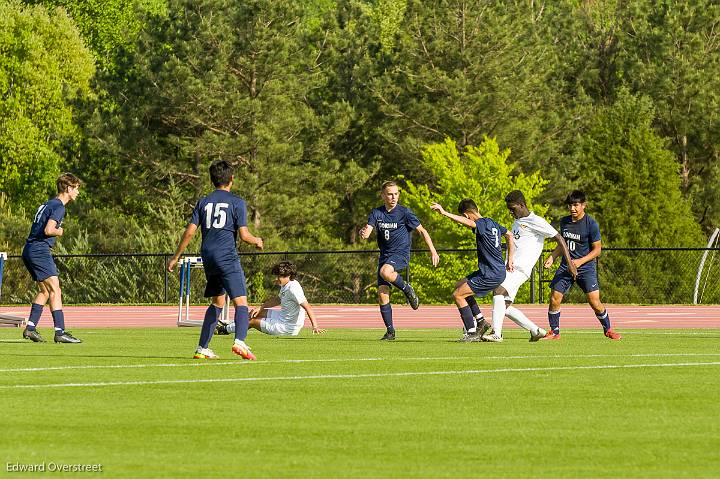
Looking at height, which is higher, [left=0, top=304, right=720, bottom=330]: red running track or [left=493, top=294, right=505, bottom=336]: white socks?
[left=493, top=294, right=505, bottom=336]: white socks

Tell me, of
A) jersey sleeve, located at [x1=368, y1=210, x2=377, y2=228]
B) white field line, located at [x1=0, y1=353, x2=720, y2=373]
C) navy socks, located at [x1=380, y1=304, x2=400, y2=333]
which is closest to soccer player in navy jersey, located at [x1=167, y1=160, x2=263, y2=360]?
white field line, located at [x1=0, y1=353, x2=720, y2=373]

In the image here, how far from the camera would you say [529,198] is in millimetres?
65938

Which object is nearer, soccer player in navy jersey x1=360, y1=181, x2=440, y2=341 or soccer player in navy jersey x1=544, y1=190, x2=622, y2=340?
soccer player in navy jersey x1=544, y1=190, x2=622, y2=340

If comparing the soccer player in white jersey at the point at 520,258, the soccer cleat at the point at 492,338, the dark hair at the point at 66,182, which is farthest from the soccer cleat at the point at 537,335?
the dark hair at the point at 66,182

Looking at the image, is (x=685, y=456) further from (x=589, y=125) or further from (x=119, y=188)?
(x=589, y=125)

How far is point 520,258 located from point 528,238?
32 cm

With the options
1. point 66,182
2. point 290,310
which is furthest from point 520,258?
point 66,182

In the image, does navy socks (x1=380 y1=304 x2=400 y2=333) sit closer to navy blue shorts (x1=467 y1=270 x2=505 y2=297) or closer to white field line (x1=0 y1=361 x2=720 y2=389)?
navy blue shorts (x1=467 y1=270 x2=505 y2=297)

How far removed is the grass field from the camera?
7.73 metres

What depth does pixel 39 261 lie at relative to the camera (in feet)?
61.5

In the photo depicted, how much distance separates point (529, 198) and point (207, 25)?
15391 millimetres

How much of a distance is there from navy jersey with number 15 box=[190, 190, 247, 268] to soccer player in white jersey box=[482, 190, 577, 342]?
196 inches

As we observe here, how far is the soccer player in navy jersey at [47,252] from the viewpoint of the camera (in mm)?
18125

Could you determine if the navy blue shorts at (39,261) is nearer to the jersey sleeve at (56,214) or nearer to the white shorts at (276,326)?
the jersey sleeve at (56,214)
